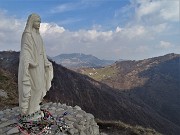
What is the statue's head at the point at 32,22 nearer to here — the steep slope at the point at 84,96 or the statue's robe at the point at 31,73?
the statue's robe at the point at 31,73

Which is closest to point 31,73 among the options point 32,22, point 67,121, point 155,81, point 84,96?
point 32,22

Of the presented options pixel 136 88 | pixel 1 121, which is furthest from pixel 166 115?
pixel 1 121

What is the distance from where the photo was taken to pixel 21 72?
1278 cm

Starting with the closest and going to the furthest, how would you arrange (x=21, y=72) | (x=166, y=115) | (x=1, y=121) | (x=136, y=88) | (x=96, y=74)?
1. (x=21, y=72)
2. (x=1, y=121)
3. (x=166, y=115)
4. (x=136, y=88)
5. (x=96, y=74)

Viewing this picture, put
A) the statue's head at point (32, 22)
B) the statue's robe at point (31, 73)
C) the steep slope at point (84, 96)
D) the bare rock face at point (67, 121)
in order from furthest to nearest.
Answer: the steep slope at point (84, 96), the statue's head at point (32, 22), the bare rock face at point (67, 121), the statue's robe at point (31, 73)

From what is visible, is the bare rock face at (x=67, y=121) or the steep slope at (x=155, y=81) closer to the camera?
the bare rock face at (x=67, y=121)

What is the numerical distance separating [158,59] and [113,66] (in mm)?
26534

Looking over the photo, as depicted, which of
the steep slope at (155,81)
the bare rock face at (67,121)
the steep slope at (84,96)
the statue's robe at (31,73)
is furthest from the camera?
the steep slope at (155,81)

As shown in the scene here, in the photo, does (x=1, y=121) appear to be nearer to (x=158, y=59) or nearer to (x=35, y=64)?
(x=35, y=64)

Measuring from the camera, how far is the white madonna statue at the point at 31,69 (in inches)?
503

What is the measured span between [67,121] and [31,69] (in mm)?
2775

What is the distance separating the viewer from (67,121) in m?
14.3

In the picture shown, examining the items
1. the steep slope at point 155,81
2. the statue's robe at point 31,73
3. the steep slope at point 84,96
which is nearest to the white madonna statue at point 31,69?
the statue's robe at point 31,73

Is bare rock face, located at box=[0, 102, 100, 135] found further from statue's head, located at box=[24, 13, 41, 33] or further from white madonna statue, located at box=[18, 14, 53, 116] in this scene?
statue's head, located at box=[24, 13, 41, 33]
